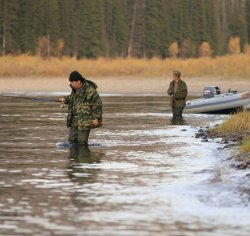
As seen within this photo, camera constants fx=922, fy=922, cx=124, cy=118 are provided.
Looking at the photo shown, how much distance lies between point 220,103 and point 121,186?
1747cm

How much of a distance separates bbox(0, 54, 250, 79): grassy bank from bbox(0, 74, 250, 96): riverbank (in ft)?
5.45

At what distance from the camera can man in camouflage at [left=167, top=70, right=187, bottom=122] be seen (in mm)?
25188

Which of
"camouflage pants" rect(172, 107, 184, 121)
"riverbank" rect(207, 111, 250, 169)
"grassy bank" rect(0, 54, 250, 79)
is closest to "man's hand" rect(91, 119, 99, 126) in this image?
"riverbank" rect(207, 111, 250, 169)

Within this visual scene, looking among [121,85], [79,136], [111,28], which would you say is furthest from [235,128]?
[111,28]

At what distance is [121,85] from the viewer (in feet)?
169

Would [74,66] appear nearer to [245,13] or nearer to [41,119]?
[41,119]

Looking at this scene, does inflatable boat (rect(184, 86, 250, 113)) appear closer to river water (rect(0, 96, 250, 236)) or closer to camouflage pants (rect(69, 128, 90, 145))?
river water (rect(0, 96, 250, 236))

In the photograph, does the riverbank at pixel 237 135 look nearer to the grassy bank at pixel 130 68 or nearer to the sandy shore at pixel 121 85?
the sandy shore at pixel 121 85

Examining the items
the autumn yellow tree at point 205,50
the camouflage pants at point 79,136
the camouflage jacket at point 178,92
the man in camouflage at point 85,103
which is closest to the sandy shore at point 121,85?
the camouflage jacket at point 178,92

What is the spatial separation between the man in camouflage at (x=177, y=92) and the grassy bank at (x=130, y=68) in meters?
31.3

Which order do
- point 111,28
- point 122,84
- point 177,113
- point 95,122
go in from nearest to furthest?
point 95,122 < point 177,113 < point 122,84 < point 111,28

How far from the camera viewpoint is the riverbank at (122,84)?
158ft

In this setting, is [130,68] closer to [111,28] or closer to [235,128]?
[235,128]

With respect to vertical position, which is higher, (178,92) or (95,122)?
(178,92)
